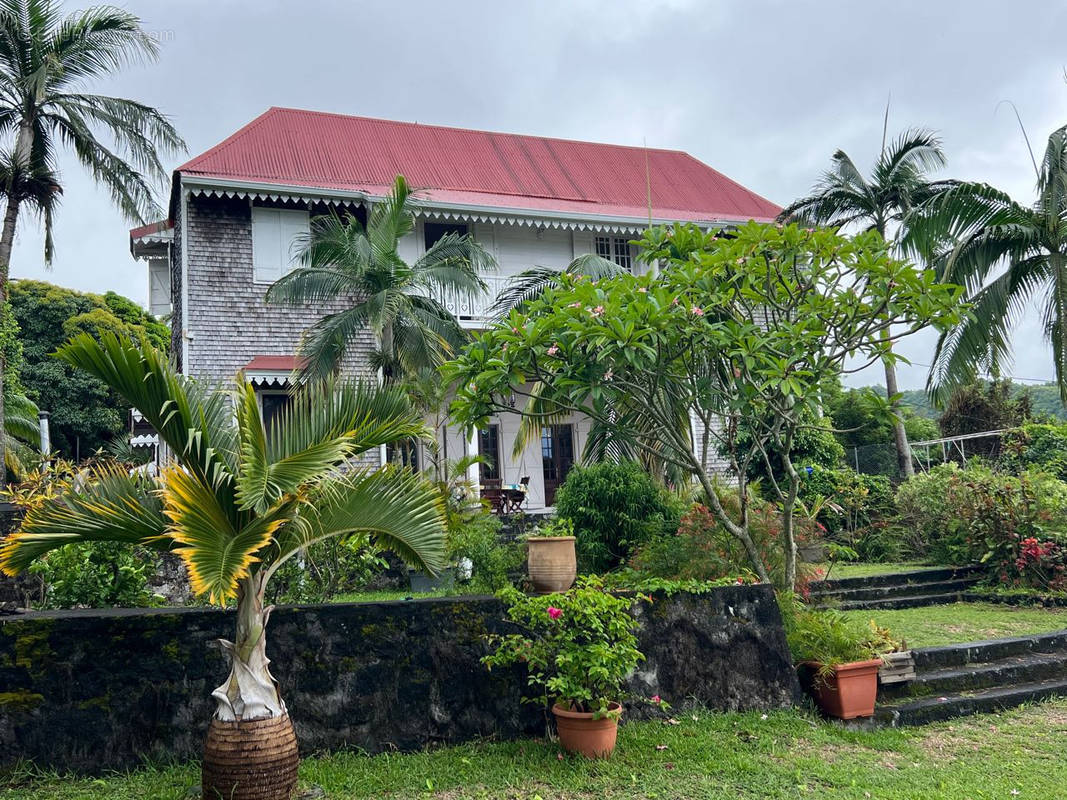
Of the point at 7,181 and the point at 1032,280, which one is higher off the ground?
the point at 7,181

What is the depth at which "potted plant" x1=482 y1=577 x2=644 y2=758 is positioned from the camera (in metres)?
4.68

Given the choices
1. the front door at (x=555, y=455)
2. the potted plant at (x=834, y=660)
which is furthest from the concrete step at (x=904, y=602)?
the front door at (x=555, y=455)

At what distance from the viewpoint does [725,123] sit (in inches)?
478

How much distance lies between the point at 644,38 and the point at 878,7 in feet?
9.10

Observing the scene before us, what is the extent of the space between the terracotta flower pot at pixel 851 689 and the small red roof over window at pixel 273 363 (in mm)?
9528

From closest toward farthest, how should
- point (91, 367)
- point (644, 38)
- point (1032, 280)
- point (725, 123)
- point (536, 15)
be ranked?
point (91, 367), point (536, 15), point (644, 38), point (725, 123), point (1032, 280)

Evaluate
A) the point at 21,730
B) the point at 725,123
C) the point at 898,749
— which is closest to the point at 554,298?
the point at 898,749

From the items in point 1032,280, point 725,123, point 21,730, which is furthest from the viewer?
point 1032,280

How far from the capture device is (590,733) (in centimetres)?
476

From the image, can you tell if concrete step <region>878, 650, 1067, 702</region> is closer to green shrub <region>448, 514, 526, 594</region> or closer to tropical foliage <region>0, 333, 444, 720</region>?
green shrub <region>448, 514, 526, 594</region>

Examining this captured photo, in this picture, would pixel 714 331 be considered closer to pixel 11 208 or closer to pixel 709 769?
pixel 709 769

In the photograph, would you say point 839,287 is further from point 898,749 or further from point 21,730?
point 21,730

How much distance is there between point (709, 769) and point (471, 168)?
578 inches

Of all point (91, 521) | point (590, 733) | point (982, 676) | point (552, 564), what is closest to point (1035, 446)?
point (982, 676)
